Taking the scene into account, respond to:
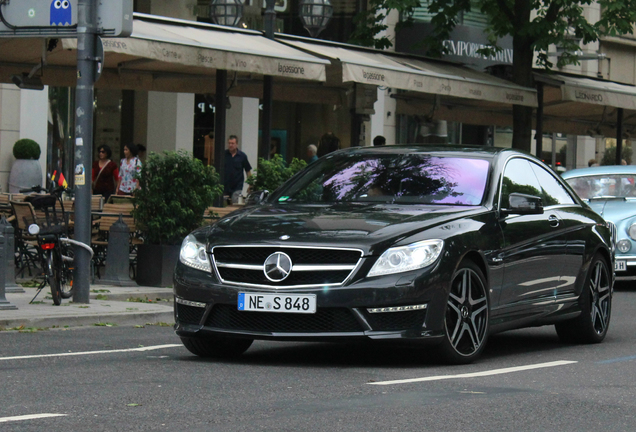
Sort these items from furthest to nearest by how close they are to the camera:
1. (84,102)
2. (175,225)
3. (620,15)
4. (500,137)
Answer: (500,137) < (620,15) < (175,225) < (84,102)

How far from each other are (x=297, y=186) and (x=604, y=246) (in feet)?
8.85

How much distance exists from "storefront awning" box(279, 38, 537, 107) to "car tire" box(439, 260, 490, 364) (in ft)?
29.7

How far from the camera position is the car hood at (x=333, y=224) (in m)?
7.69

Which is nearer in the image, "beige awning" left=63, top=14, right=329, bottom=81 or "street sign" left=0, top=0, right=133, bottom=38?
"street sign" left=0, top=0, right=133, bottom=38

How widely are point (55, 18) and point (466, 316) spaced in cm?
587

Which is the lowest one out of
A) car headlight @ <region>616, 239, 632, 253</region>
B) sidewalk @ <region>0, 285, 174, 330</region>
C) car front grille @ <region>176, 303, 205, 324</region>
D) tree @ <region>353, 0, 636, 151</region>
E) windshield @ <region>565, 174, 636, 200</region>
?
sidewalk @ <region>0, 285, 174, 330</region>

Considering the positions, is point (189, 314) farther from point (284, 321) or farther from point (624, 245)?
point (624, 245)

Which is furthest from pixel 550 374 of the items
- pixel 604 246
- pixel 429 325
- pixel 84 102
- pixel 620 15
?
pixel 620 15

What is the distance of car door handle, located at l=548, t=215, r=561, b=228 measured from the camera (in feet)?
30.8

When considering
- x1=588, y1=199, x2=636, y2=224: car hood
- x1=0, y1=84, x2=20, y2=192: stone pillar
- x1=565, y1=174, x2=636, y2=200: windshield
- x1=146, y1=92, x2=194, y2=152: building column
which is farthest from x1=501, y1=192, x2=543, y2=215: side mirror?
x1=146, y1=92, x2=194, y2=152: building column

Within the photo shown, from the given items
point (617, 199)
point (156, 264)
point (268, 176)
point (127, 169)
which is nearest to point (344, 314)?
point (156, 264)

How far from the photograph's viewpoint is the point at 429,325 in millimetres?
7699

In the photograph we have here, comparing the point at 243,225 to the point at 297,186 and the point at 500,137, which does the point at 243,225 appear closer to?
the point at 297,186

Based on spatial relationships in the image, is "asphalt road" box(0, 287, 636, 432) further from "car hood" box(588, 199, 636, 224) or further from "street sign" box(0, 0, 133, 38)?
"car hood" box(588, 199, 636, 224)
